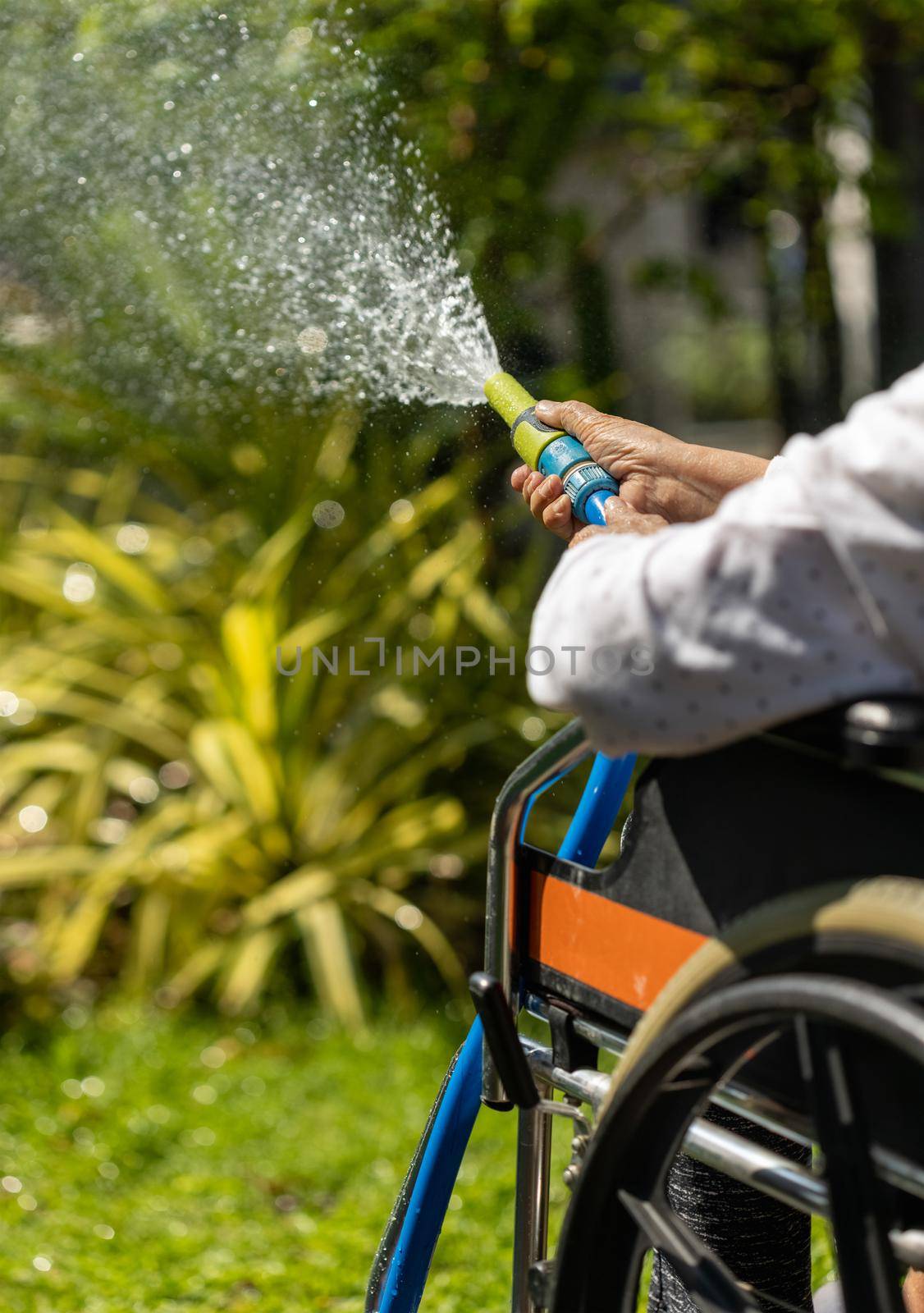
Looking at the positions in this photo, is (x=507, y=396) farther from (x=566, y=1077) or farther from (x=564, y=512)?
(x=566, y=1077)

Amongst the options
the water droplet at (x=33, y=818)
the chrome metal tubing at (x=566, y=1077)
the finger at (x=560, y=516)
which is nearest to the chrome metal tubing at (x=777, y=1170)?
the chrome metal tubing at (x=566, y=1077)

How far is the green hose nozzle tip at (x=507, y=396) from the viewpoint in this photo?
1.51m

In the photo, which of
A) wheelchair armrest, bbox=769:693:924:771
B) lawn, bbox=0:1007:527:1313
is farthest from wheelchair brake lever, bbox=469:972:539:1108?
lawn, bbox=0:1007:527:1313

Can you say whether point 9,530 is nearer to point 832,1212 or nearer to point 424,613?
point 424,613

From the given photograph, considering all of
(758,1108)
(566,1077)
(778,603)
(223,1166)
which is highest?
(778,603)

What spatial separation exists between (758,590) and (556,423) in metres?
0.62

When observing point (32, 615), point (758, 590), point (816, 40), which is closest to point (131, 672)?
point (32, 615)

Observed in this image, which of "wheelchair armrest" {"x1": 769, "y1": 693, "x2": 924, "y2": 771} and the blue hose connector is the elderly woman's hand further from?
"wheelchair armrest" {"x1": 769, "y1": 693, "x2": 924, "y2": 771}

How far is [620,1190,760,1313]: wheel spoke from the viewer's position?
0.95 metres

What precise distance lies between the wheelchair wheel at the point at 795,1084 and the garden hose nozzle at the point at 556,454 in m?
0.52

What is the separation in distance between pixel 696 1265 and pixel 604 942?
26cm

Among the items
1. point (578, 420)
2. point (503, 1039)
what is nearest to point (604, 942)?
point (503, 1039)

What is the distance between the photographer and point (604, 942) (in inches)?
44.3

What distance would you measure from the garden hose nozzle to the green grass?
1.39 m
